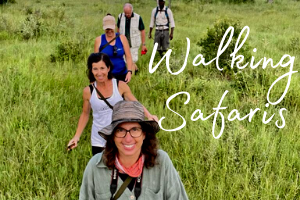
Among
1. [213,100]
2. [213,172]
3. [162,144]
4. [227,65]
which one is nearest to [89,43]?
[227,65]

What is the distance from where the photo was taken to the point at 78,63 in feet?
26.3

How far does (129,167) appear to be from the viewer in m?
2.12

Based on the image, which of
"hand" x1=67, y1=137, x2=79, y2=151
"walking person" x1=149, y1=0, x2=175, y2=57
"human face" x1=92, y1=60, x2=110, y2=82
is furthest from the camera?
"walking person" x1=149, y1=0, x2=175, y2=57

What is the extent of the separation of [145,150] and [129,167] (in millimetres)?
162

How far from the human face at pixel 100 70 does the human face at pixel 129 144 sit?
142 centimetres

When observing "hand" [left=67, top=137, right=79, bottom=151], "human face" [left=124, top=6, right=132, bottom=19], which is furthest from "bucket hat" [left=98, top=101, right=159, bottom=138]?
"human face" [left=124, top=6, right=132, bottom=19]

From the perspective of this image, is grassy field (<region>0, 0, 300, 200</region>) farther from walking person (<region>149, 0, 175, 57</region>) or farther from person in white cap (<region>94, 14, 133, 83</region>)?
walking person (<region>149, 0, 175, 57</region>)

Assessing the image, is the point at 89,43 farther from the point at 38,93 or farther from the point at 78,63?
the point at 38,93

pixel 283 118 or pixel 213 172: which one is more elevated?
pixel 283 118

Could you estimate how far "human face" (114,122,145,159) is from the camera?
204cm

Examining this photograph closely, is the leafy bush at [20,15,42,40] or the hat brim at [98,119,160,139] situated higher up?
the leafy bush at [20,15,42,40]

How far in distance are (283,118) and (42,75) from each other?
14.6ft

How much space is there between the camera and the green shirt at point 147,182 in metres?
2.10

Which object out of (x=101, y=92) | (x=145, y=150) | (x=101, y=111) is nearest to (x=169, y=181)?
(x=145, y=150)
